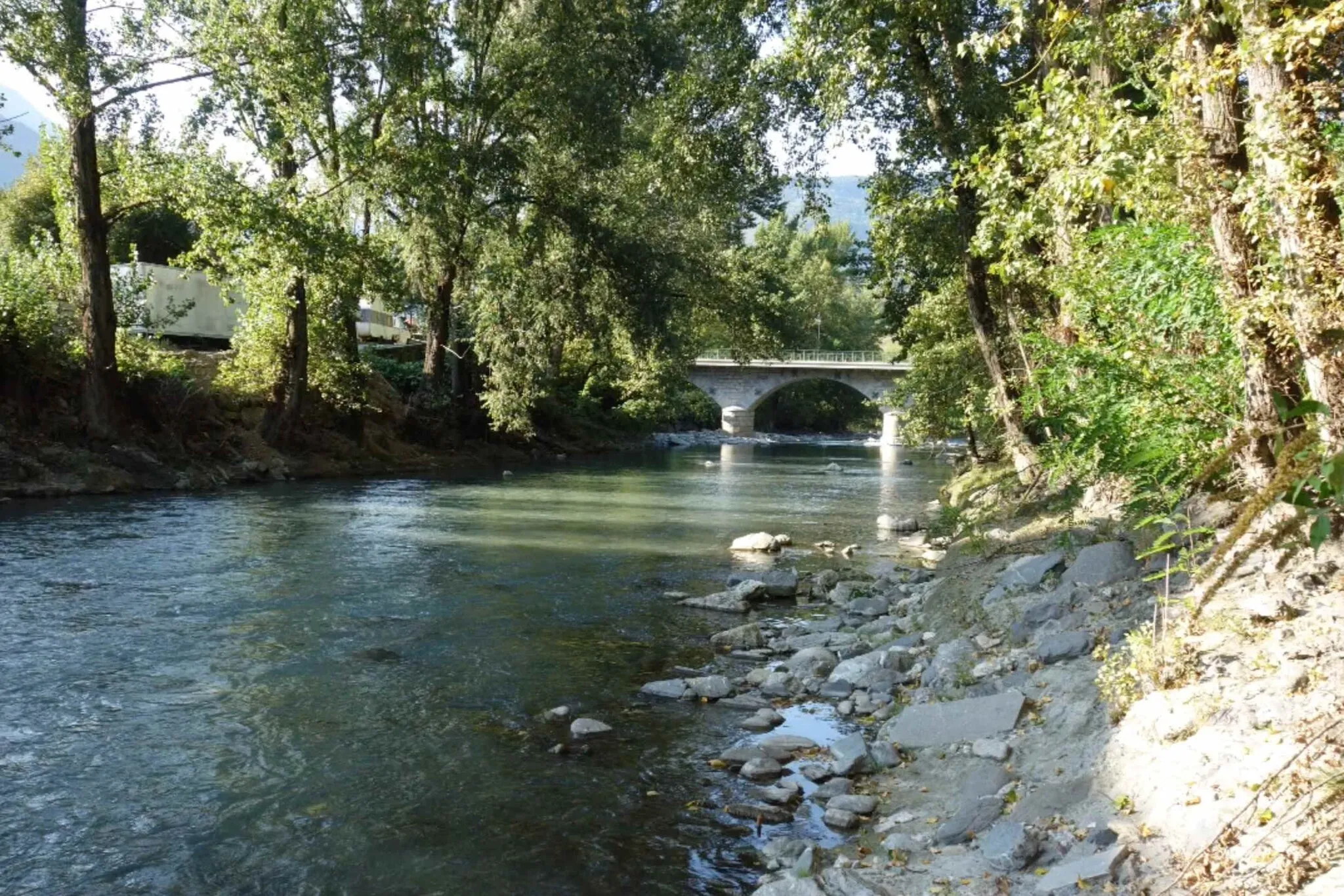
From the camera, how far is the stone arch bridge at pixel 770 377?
228 feet

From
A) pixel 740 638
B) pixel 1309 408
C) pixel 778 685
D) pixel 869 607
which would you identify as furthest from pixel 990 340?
pixel 1309 408

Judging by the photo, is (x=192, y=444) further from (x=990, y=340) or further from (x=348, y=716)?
(x=348, y=716)

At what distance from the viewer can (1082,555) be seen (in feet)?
25.8

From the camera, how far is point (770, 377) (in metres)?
71.9

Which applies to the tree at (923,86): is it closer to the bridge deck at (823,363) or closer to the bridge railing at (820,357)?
the bridge deck at (823,363)

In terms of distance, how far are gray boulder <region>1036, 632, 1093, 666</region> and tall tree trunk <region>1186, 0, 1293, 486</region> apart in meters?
1.36

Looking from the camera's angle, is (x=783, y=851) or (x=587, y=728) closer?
(x=783, y=851)

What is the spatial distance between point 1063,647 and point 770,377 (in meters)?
65.8

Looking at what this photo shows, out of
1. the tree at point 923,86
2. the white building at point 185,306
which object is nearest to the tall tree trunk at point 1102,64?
the tree at point 923,86

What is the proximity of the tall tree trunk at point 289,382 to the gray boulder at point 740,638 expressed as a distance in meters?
20.0

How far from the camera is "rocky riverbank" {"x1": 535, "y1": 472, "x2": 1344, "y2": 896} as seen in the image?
13.0 feet

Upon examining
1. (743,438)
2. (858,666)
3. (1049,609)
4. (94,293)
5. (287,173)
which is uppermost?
(287,173)

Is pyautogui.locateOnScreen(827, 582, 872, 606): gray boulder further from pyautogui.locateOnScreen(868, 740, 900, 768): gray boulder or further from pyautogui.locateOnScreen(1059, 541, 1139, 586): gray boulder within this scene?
pyautogui.locateOnScreen(868, 740, 900, 768): gray boulder

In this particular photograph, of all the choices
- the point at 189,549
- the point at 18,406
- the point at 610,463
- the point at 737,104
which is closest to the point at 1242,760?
the point at 737,104
